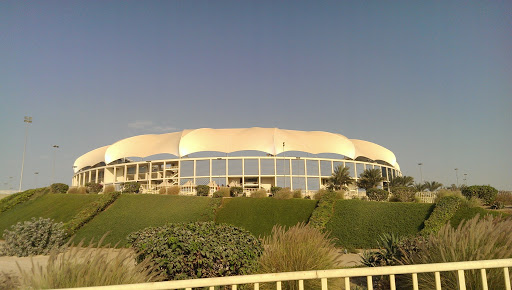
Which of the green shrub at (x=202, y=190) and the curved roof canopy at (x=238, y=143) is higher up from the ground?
the curved roof canopy at (x=238, y=143)

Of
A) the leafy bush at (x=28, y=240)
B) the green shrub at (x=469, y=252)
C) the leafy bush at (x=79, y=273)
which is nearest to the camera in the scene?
the leafy bush at (x=79, y=273)

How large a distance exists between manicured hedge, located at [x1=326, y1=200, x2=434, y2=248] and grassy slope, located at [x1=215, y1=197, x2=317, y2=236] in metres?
1.84

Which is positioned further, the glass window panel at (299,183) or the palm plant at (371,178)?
the glass window panel at (299,183)

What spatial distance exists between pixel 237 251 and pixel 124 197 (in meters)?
19.5

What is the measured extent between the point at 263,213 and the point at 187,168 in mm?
23258

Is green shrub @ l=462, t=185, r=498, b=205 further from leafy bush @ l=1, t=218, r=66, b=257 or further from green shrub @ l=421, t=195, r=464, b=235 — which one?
leafy bush @ l=1, t=218, r=66, b=257

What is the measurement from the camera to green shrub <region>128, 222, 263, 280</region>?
5660 mm

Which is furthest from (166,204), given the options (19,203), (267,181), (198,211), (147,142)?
(147,142)

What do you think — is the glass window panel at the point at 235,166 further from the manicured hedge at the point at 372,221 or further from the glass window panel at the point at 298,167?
the manicured hedge at the point at 372,221

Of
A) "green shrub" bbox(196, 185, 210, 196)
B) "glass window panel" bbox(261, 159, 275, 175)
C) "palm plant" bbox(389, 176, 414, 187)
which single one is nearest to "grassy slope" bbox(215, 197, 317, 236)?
"green shrub" bbox(196, 185, 210, 196)

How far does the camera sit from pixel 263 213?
19.1 meters

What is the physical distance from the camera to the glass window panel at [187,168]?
40469mm

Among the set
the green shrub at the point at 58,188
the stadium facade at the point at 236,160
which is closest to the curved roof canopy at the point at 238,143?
the stadium facade at the point at 236,160

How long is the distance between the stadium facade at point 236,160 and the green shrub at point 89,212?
559 inches
